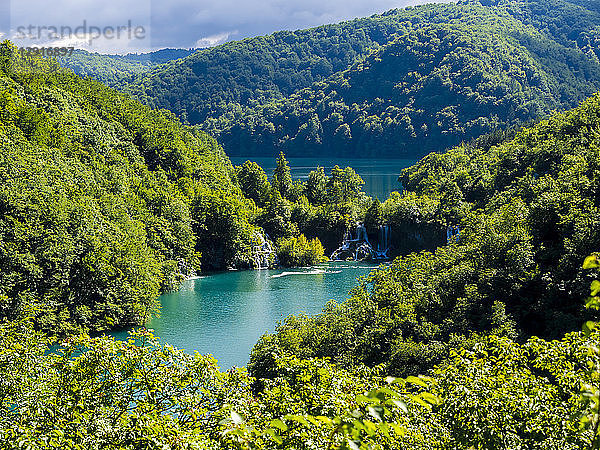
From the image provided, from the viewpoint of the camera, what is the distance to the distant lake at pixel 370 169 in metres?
98.5

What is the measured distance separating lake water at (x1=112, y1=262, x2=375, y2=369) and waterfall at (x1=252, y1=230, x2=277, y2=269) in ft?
8.66

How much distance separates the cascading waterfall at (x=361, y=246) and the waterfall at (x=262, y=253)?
24.1 feet

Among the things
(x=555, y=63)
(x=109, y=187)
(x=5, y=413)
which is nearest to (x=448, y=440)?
(x=5, y=413)

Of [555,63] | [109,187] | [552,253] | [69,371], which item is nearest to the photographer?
[69,371]

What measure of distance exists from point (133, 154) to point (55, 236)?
30721 mm

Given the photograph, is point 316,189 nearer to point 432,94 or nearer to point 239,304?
point 239,304

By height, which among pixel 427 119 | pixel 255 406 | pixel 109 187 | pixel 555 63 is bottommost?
pixel 255 406

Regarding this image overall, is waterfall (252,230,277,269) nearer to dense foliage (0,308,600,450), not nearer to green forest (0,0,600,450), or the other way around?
Answer: green forest (0,0,600,450)

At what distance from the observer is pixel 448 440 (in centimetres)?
1224

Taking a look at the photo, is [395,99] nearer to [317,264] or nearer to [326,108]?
[326,108]

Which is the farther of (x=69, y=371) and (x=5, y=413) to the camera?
(x=69, y=371)

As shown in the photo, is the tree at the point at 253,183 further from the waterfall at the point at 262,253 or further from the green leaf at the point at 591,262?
the green leaf at the point at 591,262

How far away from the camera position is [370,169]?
132 metres

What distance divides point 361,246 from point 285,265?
30.8 feet
